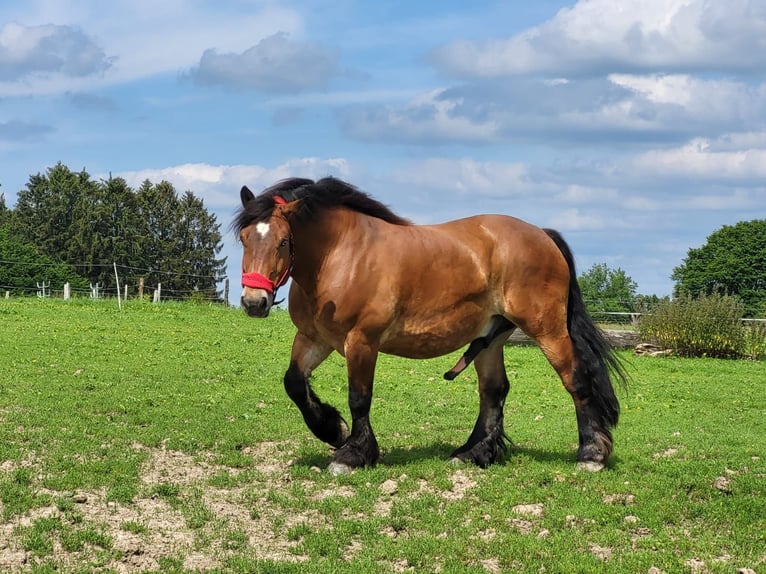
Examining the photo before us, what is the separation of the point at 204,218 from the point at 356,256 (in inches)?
2515

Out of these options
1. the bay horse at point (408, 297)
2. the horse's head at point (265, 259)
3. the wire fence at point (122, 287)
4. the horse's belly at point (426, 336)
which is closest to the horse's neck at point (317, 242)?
the bay horse at point (408, 297)

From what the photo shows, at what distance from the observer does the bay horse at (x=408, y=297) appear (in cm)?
821

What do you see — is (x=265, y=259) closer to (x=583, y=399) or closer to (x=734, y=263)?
(x=583, y=399)

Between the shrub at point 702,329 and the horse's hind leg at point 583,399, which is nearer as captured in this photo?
the horse's hind leg at point 583,399

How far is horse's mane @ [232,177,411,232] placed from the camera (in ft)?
25.9

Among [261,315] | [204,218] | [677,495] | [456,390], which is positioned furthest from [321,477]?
[204,218]

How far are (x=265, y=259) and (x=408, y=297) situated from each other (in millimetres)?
1507

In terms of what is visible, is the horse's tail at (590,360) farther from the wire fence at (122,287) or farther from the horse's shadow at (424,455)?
the wire fence at (122,287)

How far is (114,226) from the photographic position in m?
70.1

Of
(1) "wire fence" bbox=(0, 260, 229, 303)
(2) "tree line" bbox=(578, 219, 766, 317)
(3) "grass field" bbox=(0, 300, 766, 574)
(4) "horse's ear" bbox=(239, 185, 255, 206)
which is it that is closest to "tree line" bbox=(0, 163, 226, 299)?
(1) "wire fence" bbox=(0, 260, 229, 303)

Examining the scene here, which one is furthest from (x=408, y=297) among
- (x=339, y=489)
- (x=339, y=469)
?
(x=339, y=489)

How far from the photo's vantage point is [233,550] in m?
6.50

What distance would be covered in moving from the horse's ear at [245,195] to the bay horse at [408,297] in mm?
11

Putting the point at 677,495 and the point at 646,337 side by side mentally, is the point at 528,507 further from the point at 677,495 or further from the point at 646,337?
the point at 646,337
